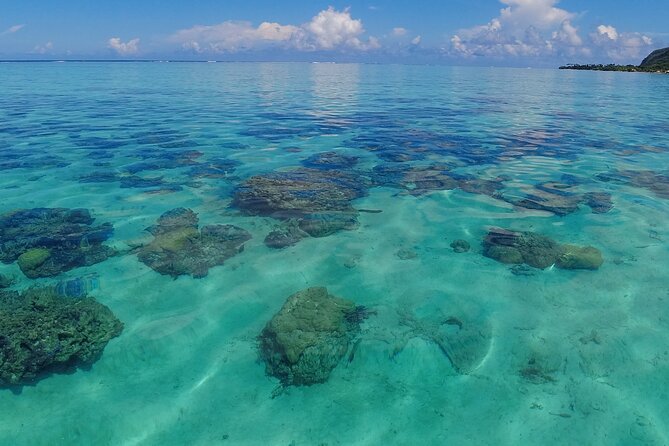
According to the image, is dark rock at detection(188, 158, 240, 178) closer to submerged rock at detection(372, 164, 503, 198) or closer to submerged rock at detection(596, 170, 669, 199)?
submerged rock at detection(372, 164, 503, 198)

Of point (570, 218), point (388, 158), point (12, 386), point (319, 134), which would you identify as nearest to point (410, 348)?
point (12, 386)

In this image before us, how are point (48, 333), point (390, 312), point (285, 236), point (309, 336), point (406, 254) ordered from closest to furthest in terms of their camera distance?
1. point (48, 333)
2. point (309, 336)
3. point (390, 312)
4. point (406, 254)
5. point (285, 236)

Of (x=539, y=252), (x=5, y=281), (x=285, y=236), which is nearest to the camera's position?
(x=5, y=281)

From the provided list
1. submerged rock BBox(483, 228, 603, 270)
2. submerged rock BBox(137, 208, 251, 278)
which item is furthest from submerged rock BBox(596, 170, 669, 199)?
submerged rock BBox(137, 208, 251, 278)

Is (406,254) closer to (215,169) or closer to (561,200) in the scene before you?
(561,200)

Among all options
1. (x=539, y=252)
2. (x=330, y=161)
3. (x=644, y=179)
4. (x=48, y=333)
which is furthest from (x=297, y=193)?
(x=644, y=179)

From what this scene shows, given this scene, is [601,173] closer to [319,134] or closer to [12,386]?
[319,134]
